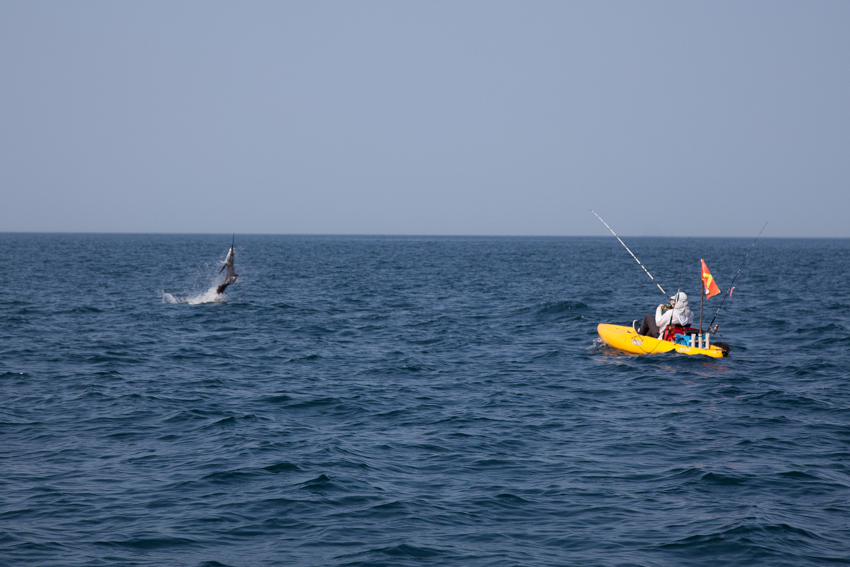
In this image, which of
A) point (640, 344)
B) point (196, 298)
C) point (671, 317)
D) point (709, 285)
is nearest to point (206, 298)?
point (196, 298)

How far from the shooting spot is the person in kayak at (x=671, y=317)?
18797 mm

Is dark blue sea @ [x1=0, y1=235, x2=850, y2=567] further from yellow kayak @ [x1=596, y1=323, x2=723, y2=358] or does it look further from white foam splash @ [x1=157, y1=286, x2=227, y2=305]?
white foam splash @ [x1=157, y1=286, x2=227, y2=305]

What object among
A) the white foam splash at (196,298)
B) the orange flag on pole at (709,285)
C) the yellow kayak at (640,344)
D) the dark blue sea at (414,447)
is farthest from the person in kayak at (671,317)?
the white foam splash at (196,298)

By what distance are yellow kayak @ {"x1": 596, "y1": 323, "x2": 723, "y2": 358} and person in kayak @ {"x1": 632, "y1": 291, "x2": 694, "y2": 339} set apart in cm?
33

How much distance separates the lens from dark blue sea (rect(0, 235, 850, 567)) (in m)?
7.97

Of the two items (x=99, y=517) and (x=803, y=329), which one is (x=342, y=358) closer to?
(x=99, y=517)

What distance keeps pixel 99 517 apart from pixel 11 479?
2066mm

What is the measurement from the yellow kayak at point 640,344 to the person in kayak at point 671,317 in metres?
0.33

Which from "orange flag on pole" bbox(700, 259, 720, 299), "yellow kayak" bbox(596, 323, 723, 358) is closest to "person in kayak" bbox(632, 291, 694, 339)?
"yellow kayak" bbox(596, 323, 723, 358)

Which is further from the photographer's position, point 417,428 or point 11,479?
point 417,428

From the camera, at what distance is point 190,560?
24.6 feet

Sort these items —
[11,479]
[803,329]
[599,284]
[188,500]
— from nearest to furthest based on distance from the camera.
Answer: [188,500] < [11,479] < [803,329] < [599,284]

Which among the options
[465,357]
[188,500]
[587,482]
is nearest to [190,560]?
[188,500]

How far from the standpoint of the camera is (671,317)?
1898 cm
